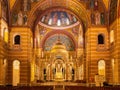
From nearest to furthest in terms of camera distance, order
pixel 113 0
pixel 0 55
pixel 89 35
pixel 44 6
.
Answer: pixel 0 55
pixel 113 0
pixel 89 35
pixel 44 6

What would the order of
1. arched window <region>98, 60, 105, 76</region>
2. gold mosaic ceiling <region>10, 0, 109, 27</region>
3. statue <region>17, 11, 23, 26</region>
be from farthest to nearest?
gold mosaic ceiling <region>10, 0, 109, 27</region> → statue <region>17, 11, 23, 26</region> → arched window <region>98, 60, 105, 76</region>

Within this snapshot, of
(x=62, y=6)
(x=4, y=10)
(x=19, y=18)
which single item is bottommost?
(x=19, y=18)

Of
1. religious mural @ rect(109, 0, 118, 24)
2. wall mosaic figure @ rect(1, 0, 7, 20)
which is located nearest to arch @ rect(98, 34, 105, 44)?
religious mural @ rect(109, 0, 118, 24)

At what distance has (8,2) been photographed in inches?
1281

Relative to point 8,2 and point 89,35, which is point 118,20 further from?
point 8,2

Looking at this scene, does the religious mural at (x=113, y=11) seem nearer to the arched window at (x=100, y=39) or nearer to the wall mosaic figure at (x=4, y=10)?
the arched window at (x=100, y=39)

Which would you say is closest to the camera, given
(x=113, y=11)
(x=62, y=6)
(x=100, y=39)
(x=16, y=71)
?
(x=113, y=11)

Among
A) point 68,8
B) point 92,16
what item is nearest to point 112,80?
point 92,16

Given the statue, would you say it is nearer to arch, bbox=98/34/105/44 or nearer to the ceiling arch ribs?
the ceiling arch ribs

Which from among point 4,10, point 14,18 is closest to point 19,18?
point 14,18

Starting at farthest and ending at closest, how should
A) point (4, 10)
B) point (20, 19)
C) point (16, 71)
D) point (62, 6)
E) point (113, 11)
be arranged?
point (62, 6)
point (20, 19)
point (16, 71)
point (113, 11)
point (4, 10)

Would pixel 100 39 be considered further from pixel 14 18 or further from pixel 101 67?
pixel 14 18

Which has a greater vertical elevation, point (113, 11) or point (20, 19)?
point (113, 11)

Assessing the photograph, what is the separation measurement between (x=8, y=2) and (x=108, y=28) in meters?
12.8
